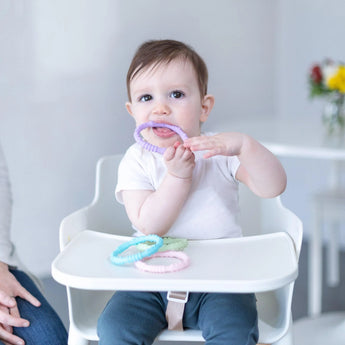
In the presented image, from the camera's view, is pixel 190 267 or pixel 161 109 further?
pixel 161 109

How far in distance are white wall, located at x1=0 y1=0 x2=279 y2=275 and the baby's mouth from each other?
153 centimetres

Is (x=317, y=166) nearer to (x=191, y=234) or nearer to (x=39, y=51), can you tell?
(x=39, y=51)

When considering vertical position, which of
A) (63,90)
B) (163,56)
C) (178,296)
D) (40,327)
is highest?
(163,56)

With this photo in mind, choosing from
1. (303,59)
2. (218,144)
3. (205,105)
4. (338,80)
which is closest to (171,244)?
(218,144)

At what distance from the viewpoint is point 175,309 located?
3.80 ft

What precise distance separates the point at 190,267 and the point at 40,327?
16.1 inches

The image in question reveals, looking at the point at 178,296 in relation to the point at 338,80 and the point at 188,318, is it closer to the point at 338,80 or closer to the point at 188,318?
the point at 188,318

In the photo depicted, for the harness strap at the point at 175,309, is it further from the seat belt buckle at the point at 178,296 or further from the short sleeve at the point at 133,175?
the short sleeve at the point at 133,175

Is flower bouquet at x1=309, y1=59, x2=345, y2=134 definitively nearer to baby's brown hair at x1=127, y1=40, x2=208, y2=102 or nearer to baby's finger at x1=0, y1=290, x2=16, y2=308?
baby's brown hair at x1=127, y1=40, x2=208, y2=102

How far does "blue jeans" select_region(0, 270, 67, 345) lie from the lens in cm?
125

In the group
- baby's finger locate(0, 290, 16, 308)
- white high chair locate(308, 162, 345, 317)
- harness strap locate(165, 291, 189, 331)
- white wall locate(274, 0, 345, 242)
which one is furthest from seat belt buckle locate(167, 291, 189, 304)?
white wall locate(274, 0, 345, 242)

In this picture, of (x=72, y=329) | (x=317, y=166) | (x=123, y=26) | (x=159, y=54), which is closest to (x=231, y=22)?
(x=123, y=26)

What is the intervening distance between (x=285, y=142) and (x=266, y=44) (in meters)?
1.31

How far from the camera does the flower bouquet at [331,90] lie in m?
2.48
